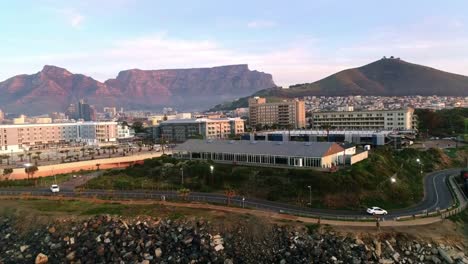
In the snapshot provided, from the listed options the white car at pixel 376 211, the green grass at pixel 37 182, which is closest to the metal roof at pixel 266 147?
the white car at pixel 376 211

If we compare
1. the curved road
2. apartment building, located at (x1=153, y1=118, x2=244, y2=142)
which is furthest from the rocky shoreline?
apartment building, located at (x1=153, y1=118, x2=244, y2=142)

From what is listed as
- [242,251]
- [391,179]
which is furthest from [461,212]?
[242,251]

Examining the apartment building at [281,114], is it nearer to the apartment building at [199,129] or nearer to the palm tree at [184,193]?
the apartment building at [199,129]

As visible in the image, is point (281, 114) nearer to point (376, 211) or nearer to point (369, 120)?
point (369, 120)

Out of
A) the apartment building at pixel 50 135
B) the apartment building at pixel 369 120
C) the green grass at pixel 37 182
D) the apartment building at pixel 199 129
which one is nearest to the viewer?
the green grass at pixel 37 182

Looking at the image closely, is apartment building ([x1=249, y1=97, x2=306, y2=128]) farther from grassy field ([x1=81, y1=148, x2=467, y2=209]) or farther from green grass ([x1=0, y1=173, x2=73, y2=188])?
green grass ([x1=0, y1=173, x2=73, y2=188])

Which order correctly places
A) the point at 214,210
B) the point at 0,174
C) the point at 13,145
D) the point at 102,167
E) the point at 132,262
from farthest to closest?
1. the point at 13,145
2. the point at 102,167
3. the point at 0,174
4. the point at 214,210
5. the point at 132,262

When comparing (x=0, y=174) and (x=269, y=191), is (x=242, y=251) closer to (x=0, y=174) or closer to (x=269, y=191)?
(x=269, y=191)
